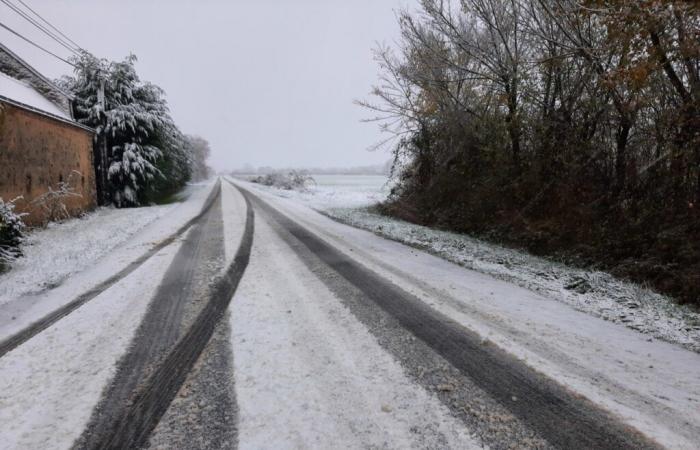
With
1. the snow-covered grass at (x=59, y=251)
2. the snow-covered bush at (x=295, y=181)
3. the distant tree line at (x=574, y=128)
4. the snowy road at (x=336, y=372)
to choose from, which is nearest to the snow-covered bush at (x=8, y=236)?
the snow-covered grass at (x=59, y=251)

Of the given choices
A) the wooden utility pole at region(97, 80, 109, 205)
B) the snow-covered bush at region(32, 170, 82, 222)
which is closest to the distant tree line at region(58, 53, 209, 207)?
the wooden utility pole at region(97, 80, 109, 205)

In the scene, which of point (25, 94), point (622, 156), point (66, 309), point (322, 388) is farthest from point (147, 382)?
point (25, 94)

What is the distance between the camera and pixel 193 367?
10.8 feet

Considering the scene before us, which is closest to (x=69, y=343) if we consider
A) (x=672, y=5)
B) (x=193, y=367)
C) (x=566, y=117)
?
(x=193, y=367)

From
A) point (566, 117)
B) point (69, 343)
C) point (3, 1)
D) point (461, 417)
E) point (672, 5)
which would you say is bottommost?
point (69, 343)

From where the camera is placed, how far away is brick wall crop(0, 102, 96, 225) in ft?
38.0

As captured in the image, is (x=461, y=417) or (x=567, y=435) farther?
(x=461, y=417)

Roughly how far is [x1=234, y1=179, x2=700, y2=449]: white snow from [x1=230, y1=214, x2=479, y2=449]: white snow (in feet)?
4.20

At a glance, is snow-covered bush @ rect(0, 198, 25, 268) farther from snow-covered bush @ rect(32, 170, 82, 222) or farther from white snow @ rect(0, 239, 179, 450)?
snow-covered bush @ rect(32, 170, 82, 222)

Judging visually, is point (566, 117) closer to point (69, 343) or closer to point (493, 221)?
point (493, 221)

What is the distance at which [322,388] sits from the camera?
2.96 metres

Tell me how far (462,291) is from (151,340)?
406 centimetres

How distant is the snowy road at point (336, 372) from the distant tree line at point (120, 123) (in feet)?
57.8

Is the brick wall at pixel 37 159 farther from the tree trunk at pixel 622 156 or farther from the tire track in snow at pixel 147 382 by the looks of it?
the tree trunk at pixel 622 156
